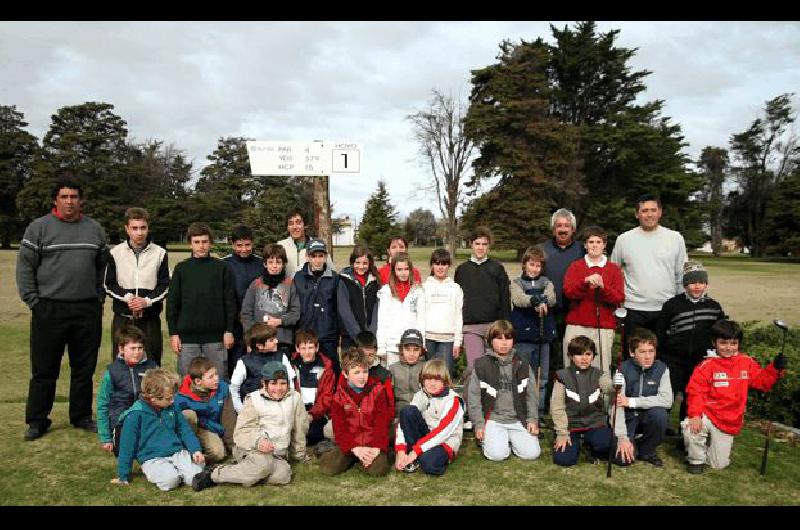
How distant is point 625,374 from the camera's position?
15.6 feet

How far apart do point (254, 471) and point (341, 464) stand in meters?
0.69

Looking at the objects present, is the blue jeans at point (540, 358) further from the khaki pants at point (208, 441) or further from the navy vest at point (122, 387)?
the navy vest at point (122, 387)

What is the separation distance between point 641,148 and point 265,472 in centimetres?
4525

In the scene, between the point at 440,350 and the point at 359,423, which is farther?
the point at 440,350

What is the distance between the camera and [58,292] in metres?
4.91

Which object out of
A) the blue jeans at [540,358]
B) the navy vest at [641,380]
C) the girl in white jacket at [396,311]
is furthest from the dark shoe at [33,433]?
the navy vest at [641,380]

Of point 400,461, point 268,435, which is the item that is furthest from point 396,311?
point 268,435

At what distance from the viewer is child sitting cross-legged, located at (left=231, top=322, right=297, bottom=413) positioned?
486 cm

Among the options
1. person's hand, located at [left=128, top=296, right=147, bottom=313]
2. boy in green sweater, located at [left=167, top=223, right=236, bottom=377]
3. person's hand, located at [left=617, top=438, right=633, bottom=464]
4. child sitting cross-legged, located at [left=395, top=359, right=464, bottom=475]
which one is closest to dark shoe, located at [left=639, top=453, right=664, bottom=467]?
person's hand, located at [left=617, top=438, right=633, bottom=464]

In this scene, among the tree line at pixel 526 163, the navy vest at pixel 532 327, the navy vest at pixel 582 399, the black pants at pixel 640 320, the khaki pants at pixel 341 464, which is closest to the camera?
the khaki pants at pixel 341 464

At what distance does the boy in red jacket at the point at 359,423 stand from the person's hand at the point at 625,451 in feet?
6.33

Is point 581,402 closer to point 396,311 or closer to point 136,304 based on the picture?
point 396,311

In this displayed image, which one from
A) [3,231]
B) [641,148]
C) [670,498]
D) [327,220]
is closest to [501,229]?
[641,148]

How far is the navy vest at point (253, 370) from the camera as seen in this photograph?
4883mm
